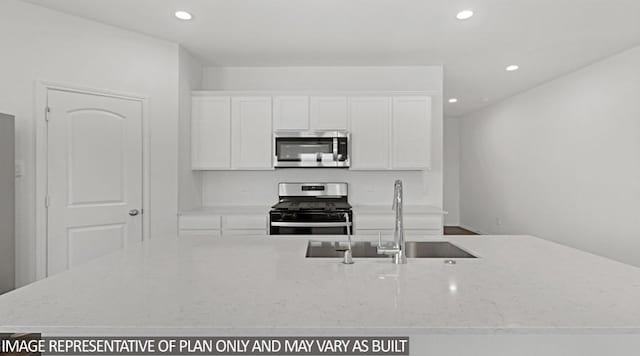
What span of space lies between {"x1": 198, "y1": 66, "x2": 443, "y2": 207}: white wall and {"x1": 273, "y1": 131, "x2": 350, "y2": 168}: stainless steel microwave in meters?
0.36

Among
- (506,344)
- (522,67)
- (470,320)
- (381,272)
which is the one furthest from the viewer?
(522,67)

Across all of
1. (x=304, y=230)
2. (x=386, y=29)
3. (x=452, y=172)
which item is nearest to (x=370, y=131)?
(x=386, y=29)

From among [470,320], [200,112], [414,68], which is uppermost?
[414,68]

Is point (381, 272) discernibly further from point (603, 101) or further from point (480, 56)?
point (603, 101)

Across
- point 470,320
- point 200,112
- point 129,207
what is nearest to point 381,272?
point 470,320

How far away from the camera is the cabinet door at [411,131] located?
12.1ft

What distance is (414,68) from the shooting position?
4.03 m

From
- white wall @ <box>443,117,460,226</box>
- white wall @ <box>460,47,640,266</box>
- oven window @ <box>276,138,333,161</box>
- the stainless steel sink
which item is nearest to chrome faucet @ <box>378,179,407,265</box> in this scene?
the stainless steel sink

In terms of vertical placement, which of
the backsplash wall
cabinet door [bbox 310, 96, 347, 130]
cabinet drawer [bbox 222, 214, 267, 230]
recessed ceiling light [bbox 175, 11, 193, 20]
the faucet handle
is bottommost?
cabinet drawer [bbox 222, 214, 267, 230]

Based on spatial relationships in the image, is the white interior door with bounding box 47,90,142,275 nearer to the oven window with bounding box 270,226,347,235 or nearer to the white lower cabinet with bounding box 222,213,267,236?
the white lower cabinet with bounding box 222,213,267,236

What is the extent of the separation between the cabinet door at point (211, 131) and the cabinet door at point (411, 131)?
1828mm

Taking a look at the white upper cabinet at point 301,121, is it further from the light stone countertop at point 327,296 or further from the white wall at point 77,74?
the light stone countertop at point 327,296

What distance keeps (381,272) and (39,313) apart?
1.06 meters

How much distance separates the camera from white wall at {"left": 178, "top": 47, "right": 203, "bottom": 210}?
3.42 m
